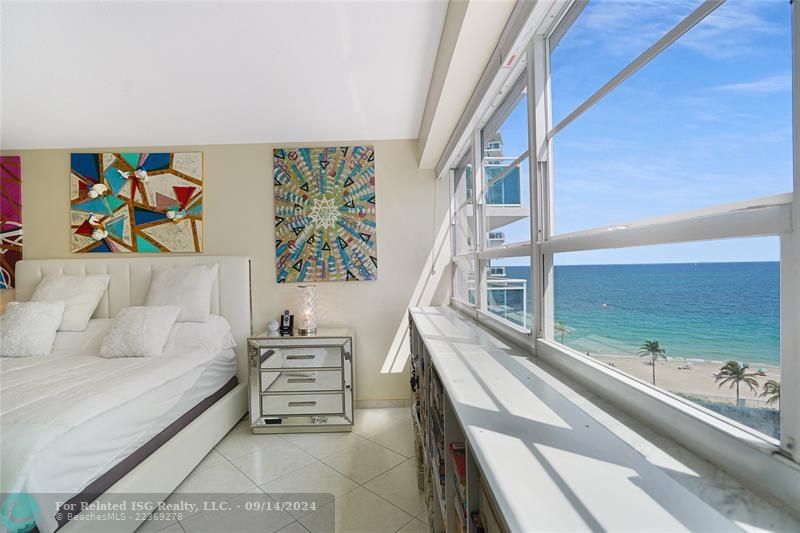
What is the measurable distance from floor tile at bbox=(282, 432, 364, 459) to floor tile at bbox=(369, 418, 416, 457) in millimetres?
150

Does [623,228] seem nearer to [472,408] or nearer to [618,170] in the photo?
[618,170]

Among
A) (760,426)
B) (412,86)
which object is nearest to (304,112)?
(412,86)

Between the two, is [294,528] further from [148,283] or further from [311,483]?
[148,283]

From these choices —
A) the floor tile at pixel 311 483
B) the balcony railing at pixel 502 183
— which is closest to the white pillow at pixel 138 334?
the floor tile at pixel 311 483

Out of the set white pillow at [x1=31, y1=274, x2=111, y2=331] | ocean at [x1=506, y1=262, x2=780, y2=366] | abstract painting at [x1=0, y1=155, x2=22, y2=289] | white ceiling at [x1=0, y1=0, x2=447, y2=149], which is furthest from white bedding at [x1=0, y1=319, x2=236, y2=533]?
ocean at [x1=506, y1=262, x2=780, y2=366]

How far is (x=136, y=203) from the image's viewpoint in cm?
323

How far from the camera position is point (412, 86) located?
2.31 metres

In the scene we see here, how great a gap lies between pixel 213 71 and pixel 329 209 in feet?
4.45

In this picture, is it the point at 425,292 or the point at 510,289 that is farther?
the point at 425,292

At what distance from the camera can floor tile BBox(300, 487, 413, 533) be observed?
5.70 feet

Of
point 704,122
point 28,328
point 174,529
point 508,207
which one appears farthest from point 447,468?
point 28,328

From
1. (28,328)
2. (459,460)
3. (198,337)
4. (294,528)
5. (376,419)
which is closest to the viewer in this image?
(459,460)

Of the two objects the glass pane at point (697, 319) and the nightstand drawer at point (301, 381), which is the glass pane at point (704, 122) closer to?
the glass pane at point (697, 319)

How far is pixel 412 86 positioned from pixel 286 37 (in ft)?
2.72
